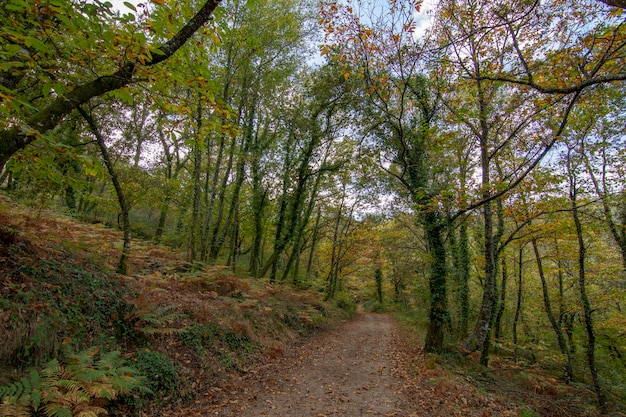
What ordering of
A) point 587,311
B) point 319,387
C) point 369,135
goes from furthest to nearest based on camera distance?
point 369,135 → point 587,311 → point 319,387

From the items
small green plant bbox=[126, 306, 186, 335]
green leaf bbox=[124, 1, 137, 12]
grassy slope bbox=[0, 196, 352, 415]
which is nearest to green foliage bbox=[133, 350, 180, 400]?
grassy slope bbox=[0, 196, 352, 415]

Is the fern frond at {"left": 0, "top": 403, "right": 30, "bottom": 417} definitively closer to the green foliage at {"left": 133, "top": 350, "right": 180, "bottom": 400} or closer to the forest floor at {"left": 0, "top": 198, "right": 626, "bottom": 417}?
the forest floor at {"left": 0, "top": 198, "right": 626, "bottom": 417}

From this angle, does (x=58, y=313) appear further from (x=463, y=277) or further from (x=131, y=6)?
(x=463, y=277)

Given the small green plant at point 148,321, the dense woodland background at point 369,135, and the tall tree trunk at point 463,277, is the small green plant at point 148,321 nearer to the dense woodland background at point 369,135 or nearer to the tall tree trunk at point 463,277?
Answer: the dense woodland background at point 369,135

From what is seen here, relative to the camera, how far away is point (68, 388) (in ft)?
11.2

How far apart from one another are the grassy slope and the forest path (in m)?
0.57

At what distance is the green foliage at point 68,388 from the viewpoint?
9.87 feet

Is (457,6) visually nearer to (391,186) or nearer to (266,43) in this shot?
(391,186)

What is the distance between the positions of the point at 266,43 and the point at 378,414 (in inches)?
534

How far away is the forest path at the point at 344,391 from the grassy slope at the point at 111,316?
567mm

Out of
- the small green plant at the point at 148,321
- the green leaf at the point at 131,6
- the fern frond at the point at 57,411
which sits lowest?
the fern frond at the point at 57,411

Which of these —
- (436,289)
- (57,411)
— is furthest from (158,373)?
(436,289)

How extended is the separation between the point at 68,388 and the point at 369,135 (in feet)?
38.1

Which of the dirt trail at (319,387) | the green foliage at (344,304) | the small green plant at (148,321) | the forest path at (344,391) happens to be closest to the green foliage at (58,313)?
Result: the small green plant at (148,321)
